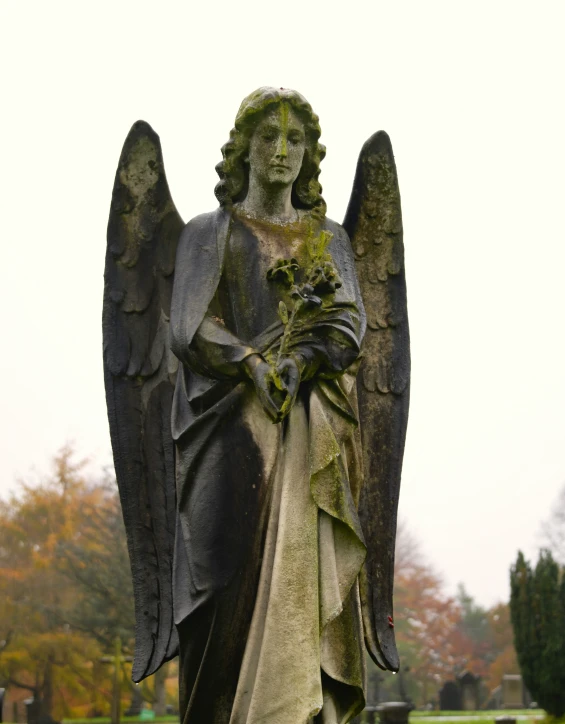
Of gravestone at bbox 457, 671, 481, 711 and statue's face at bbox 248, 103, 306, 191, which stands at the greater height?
gravestone at bbox 457, 671, 481, 711

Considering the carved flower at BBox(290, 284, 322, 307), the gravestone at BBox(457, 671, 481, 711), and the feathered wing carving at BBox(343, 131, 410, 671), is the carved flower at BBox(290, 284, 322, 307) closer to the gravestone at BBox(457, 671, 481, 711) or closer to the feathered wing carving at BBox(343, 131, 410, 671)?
the feathered wing carving at BBox(343, 131, 410, 671)

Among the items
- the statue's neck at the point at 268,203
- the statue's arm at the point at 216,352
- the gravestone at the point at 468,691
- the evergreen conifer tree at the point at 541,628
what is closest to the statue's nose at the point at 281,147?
the statue's neck at the point at 268,203

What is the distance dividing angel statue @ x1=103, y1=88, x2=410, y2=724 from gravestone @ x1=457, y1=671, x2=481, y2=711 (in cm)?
3330

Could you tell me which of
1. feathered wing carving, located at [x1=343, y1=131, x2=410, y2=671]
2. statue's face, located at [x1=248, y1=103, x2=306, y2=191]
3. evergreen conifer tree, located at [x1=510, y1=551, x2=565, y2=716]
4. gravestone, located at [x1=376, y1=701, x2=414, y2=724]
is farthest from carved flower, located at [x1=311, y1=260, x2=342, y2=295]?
evergreen conifer tree, located at [x1=510, y1=551, x2=565, y2=716]

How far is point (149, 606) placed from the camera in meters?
5.97

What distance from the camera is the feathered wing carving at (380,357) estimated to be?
242 inches

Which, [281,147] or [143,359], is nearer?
[281,147]

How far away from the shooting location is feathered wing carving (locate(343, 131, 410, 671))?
614cm

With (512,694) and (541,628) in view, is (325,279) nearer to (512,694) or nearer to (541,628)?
(541,628)

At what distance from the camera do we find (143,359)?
242 inches

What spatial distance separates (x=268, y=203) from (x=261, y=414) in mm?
1203

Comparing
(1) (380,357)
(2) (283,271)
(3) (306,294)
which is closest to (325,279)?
(3) (306,294)

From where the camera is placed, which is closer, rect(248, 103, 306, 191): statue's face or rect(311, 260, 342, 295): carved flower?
rect(311, 260, 342, 295): carved flower

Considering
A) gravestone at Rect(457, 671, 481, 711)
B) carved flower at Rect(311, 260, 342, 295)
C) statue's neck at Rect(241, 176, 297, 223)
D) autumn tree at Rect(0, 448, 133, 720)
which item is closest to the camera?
carved flower at Rect(311, 260, 342, 295)
